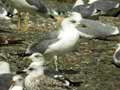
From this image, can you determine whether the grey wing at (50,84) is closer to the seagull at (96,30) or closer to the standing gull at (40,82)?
the standing gull at (40,82)

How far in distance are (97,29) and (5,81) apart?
509 centimetres

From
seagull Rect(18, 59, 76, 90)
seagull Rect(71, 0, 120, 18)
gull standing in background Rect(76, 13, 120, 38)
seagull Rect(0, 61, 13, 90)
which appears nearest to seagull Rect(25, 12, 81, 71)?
seagull Rect(0, 61, 13, 90)

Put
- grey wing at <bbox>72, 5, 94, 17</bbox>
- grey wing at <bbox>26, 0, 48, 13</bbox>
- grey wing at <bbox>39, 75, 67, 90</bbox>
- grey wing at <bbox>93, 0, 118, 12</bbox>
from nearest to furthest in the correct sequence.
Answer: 1. grey wing at <bbox>39, 75, 67, 90</bbox>
2. grey wing at <bbox>26, 0, 48, 13</bbox>
3. grey wing at <bbox>72, 5, 94, 17</bbox>
4. grey wing at <bbox>93, 0, 118, 12</bbox>

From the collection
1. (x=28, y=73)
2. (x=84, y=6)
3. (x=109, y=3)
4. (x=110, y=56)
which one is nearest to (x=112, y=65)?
(x=110, y=56)

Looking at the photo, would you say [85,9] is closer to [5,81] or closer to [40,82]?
[5,81]

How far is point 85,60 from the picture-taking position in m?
9.63

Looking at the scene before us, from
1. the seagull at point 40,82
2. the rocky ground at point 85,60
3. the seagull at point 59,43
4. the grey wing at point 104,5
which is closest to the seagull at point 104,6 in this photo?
the grey wing at point 104,5

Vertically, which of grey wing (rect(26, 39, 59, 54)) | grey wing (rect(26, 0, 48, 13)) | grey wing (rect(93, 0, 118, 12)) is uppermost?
grey wing (rect(26, 0, 48, 13))

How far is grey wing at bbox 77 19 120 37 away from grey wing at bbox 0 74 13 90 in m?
4.44

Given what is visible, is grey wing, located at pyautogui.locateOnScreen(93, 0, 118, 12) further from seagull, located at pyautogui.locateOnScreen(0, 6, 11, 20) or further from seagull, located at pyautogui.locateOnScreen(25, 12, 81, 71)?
seagull, located at pyautogui.locateOnScreen(25, 12, 81, 71)

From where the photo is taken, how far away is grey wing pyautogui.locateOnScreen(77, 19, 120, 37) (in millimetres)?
11906

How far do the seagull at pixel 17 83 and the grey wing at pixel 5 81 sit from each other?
0.87 feet

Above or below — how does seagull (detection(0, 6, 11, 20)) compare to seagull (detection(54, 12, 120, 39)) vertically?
above

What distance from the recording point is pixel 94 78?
27.6ft
